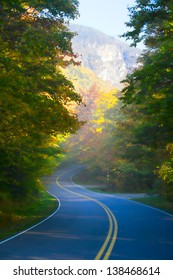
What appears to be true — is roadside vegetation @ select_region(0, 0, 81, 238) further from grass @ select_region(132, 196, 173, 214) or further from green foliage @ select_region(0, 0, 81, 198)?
grass @ select_region(132, 196, 173, 214)

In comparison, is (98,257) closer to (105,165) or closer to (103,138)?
(105,165)

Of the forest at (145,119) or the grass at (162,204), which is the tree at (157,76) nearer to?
the forest at (145,119)

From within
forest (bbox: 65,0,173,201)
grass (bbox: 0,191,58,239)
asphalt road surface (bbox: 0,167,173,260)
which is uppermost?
forest (bbox: 65,0,173,201)

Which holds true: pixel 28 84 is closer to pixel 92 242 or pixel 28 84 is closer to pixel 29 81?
pixel 29 81

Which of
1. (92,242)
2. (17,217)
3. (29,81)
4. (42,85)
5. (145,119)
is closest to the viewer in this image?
(92,242)

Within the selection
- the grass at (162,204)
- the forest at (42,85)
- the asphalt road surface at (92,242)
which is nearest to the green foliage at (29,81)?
the forest at (42,85)

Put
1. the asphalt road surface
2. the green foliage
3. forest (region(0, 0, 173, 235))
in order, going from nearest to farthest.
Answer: the asphalt road surface → the green foliage → forest (region(0, 0, 173, 235))

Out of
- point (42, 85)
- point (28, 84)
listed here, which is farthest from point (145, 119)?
point (28, 84)

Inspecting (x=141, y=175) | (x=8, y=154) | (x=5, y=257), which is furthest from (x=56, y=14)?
(x=141, y=175)

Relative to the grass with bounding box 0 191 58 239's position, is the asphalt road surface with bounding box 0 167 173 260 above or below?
above

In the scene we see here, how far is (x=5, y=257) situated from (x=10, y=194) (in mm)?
13983

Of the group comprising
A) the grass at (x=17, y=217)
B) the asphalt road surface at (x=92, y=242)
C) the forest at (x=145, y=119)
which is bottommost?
the grass at (x=17, y=217)

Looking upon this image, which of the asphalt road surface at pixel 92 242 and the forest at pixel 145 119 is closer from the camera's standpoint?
the asphalt road surface at pixel 92 242

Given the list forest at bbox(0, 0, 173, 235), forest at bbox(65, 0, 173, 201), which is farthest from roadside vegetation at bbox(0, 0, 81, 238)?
forest at bbox(65, 0, 173, 201)
